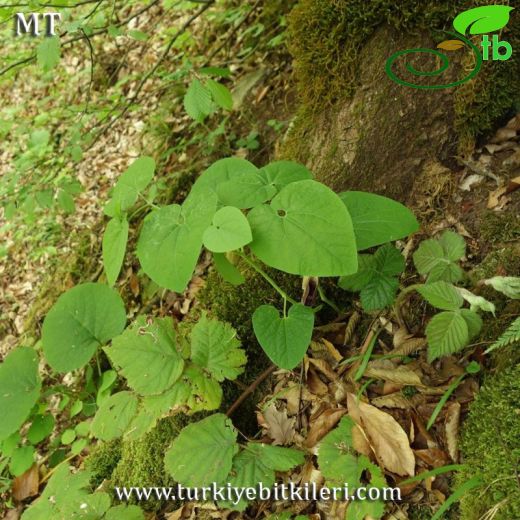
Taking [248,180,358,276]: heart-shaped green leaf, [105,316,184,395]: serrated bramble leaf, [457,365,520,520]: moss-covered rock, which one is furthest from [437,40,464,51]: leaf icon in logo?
[105,316,184,395]: serrated bramble leaf

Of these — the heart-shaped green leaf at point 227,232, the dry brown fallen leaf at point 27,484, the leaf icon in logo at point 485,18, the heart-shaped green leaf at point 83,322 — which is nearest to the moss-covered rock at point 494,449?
the heart-shaped green leaf at point 227,232

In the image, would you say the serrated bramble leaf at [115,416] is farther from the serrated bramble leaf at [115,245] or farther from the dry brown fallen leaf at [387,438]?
the dry brown fallen leaf at [387,438]

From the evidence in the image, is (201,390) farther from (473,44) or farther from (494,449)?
(473,44)

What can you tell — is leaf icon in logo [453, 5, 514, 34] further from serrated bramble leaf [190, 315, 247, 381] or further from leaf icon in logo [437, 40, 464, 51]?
serrated bramble leaf [190, 315, 247, 381]

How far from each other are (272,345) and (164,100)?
3.00 meters

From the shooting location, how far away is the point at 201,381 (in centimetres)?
178

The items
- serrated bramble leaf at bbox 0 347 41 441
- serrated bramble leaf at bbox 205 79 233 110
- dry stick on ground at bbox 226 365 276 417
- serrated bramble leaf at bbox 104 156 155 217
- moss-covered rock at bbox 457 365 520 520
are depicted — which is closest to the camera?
moss-covered rock at bbox 457 365 520 520

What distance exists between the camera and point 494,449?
1350 mm

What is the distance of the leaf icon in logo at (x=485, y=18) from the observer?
1.86 meters

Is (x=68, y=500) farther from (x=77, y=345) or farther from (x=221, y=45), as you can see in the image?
(x=221, y=45)

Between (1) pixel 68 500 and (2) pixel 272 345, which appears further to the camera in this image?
(1) pixel 68 500

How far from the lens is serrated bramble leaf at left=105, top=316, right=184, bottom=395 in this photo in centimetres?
172

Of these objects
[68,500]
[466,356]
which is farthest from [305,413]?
[68,500]

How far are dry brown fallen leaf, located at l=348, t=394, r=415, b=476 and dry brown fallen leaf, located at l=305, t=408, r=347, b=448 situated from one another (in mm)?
88
